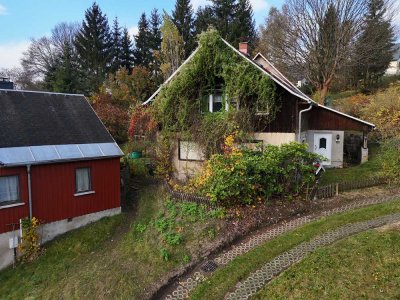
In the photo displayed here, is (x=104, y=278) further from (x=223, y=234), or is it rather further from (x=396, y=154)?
(x=396, y=154)

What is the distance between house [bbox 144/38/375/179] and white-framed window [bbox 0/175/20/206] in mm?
8096

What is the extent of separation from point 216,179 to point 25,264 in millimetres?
8960

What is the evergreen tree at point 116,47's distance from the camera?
4531 centimetres

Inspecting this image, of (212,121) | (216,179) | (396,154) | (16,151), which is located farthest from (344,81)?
(16,151)

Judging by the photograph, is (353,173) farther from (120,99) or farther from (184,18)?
(184,18)

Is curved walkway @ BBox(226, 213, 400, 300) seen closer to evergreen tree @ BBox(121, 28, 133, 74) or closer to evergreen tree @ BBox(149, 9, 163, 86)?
evergreen tree @ BBox(149, 9, 163, 86)

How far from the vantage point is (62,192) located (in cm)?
1439

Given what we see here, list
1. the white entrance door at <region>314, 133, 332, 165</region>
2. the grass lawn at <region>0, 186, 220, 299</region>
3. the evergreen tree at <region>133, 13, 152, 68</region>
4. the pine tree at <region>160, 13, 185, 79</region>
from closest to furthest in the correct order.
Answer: the grass lawn at <region>0, 186, 220, 299</region> < the white entrance door at <region>314, 133, 332, 165</region> < the pine tree at <region>160, 13, 185, 79</region> < the evergreen tree at <region>133, 13, 152, 68</region>

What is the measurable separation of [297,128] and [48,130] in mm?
12940

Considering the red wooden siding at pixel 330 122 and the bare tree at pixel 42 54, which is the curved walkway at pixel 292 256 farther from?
the bare tree at pixel 42 54

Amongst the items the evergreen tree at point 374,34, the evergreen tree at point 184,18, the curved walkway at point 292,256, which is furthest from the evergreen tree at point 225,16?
the curved walkway at point 292,256

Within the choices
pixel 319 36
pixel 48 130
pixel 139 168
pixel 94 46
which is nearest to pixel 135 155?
pixel 139 168

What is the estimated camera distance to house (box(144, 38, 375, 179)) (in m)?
16.0

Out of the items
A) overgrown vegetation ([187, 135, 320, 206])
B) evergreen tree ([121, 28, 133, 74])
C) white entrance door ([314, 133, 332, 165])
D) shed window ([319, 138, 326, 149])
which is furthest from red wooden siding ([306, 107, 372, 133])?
evergreen tree ([121, 28, 133, 74])
